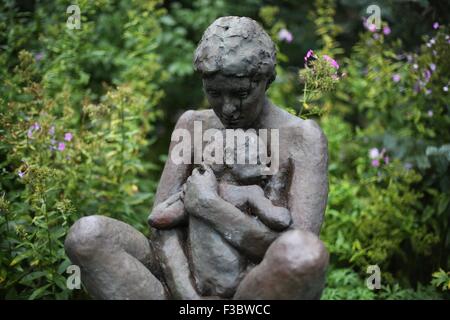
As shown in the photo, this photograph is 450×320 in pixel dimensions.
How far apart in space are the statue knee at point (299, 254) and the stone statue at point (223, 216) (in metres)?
0.05

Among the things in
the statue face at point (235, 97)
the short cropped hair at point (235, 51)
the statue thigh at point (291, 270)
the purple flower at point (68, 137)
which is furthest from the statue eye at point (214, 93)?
the purple flower at point (68, 137)

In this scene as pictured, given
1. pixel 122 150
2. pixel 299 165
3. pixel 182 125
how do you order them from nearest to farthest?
pixel 299 165 → pixel 182 125 → pixel 122 150

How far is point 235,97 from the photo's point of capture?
11.2 ft

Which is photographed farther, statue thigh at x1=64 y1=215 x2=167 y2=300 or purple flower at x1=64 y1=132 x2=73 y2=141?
purple flower at x1=64 y1=132 x2=73 y2=141

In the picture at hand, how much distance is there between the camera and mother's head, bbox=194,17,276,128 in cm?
331

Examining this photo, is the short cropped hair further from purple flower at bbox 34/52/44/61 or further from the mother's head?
purple flower at bbox 34/52/44/61

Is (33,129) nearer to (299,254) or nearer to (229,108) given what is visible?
(229,108)

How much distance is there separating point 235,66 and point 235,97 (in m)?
0.19

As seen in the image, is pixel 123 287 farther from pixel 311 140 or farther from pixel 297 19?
pixel 297 19

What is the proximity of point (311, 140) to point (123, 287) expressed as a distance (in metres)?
1.24

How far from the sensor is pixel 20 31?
5.07 metres

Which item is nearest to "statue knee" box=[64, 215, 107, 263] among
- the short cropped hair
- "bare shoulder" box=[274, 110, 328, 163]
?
the short cropped hair

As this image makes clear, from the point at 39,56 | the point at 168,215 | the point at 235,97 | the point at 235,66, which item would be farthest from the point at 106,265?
the point at 39,56
